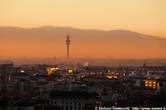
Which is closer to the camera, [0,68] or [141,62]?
[0,68]

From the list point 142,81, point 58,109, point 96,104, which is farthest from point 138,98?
point 142,81

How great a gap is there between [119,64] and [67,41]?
25676 millimetres

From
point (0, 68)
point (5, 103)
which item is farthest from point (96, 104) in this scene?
point (0, 68)

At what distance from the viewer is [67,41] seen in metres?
81.0

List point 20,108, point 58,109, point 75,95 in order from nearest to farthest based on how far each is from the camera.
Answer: point 20,108 → point 58,109 → point 75,95

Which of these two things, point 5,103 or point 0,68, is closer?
point 5,103

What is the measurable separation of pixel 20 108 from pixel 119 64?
76483mm

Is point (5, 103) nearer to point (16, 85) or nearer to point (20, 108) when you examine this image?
point (20, 108)

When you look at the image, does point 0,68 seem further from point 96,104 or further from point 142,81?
point 96,104

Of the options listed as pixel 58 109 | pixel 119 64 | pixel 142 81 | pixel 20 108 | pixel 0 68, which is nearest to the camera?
pixel 20 108

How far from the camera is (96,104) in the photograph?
1341 inches

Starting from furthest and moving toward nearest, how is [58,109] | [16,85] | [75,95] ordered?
1. [16,85]
2. [75,95]
3. [58,109]

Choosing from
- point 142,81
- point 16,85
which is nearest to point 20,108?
point 16,85

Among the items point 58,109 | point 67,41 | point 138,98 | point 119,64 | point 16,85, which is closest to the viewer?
point 58,109
